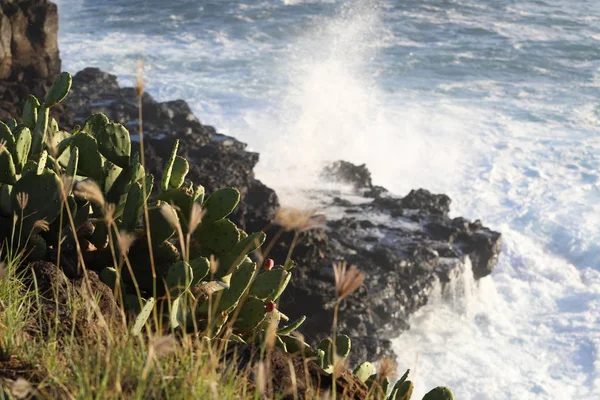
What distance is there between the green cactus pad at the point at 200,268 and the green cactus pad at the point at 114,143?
824mm

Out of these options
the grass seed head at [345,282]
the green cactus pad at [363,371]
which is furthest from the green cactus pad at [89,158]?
the grass seed head at [345,282]

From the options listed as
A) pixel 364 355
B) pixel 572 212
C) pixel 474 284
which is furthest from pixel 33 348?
pixel 572 212

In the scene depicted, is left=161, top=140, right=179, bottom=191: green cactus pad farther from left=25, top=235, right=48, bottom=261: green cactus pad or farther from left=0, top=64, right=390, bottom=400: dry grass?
left=0, top=64, right=390, bottom=400: dry grass

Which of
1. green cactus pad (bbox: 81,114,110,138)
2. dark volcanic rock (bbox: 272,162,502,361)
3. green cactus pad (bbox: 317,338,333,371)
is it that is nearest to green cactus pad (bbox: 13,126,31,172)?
green cactus pad (bbox: 81,114,110,138)

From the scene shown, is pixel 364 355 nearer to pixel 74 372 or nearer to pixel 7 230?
pixel 7 230

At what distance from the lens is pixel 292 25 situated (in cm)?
3069

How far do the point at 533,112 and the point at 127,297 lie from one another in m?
19.8

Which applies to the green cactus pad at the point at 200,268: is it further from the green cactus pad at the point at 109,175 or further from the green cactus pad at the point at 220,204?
the green cactus pad at the point at 109,175

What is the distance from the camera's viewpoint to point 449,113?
2195 centimetres

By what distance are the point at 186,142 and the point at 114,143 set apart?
854cm

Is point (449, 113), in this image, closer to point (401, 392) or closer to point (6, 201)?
point (6, 201)

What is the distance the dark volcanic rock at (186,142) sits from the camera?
1077cm

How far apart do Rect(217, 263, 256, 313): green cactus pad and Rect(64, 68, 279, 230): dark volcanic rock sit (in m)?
6.16

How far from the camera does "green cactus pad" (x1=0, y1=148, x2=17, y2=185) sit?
379cm
